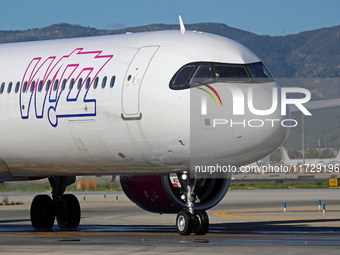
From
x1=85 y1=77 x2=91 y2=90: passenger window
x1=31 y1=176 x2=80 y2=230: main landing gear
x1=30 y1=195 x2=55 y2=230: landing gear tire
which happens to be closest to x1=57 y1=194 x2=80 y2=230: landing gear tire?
x1=31 y1=176 x2=80 y2=230: main landing gear

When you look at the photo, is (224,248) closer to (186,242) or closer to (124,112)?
(186,242)

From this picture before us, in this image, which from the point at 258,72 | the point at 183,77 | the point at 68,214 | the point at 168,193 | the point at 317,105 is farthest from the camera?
the point at 68,214

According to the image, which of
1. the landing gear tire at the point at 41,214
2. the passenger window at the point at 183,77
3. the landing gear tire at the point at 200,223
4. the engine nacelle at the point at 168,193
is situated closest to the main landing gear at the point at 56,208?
the landing gear tire at the point at 41,214

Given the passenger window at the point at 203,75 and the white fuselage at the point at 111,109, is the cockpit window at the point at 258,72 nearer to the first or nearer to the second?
the white fuselage at the point at 111,109


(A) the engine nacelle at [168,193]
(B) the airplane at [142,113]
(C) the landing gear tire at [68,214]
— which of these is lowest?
(C) the landing gear tire at [68,214]

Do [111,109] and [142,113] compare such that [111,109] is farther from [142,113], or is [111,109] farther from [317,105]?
[317,105]

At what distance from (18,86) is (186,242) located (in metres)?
7.22

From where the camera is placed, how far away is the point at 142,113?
2184cm

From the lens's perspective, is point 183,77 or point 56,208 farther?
point 56,208

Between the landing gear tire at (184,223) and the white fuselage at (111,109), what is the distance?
121 centimetres

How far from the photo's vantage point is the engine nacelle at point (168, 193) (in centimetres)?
2453

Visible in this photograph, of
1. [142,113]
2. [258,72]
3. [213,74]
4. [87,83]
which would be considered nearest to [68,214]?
[87,83]

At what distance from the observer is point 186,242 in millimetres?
20516

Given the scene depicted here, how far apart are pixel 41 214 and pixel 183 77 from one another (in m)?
8.55
